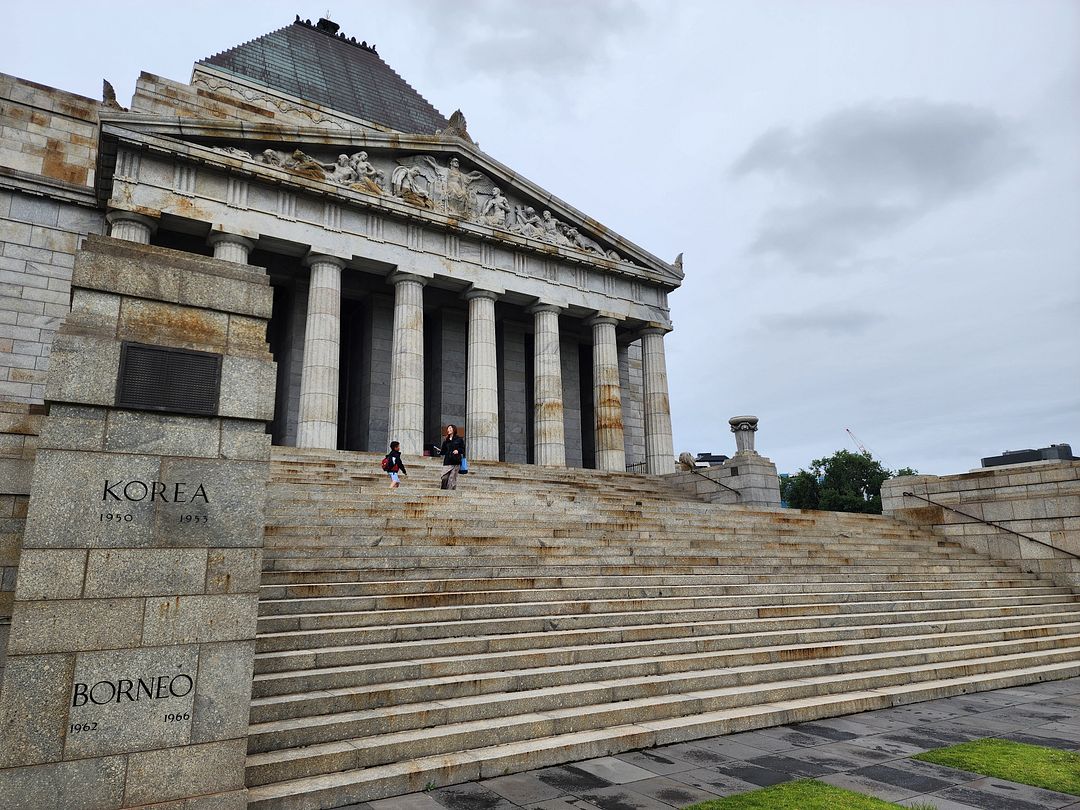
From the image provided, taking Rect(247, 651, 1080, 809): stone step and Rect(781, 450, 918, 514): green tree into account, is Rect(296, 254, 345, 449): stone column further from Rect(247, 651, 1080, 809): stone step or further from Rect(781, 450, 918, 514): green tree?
Rect(781, 450, 918, 514): green tree

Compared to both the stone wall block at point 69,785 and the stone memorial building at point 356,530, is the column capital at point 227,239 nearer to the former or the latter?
the stone memorial building at point 356,530

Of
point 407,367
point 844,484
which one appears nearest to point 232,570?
point 407,367

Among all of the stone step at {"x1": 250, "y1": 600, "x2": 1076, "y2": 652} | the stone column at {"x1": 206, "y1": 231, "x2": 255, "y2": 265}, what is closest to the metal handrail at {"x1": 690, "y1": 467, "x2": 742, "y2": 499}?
the stone step at {"x1": 250, "y1": 600, "x2": 1076, "y2": 652}

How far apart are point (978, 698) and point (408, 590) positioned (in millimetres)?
8300

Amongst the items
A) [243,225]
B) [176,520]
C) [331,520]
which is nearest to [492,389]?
[243,225]

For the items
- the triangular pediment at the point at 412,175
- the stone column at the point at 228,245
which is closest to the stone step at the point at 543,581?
the stone column at the point at 228,245

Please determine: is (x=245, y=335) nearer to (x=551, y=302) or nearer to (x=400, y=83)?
(x=551, y=302)

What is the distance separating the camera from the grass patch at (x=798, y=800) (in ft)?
17.3

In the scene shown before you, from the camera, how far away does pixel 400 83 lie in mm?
42188

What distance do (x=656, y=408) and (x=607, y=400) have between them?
107 inches

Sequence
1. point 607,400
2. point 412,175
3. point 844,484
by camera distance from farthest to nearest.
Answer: point 844,484
point 607,400
point 412,175

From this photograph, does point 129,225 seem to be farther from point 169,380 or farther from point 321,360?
point 169,380

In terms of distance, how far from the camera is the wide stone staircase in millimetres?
6578

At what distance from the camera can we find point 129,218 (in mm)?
21641
